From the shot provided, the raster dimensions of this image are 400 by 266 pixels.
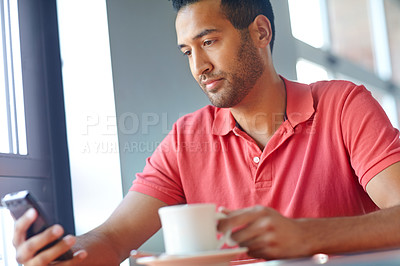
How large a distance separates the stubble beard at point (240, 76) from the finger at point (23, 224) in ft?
2.45

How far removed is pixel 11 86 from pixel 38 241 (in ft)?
2.87

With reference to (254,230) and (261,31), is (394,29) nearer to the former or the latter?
(261,31)

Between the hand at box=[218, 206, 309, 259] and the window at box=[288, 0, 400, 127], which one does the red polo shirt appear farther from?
the window at box=[288, 0, 400, 127]

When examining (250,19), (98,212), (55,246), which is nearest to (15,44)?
(98,212)

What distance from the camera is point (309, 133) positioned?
137cm

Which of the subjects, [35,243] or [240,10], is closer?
[35,243]

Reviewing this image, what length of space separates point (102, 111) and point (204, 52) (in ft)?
1.46

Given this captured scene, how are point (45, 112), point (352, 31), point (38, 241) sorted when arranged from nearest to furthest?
point (38, 241)
point (45, 112)
point (352, 31)

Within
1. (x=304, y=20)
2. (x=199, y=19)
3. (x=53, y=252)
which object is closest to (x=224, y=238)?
(x=53, y=252)

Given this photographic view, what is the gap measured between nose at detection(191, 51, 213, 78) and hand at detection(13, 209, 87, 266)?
74cm

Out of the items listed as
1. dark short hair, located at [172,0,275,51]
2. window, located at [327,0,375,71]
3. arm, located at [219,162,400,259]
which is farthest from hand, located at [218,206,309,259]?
window, located at [327,0,375,71]

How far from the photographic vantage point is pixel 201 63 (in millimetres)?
1453

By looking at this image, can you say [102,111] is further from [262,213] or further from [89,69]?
[262,213]

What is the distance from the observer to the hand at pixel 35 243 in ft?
2.72
